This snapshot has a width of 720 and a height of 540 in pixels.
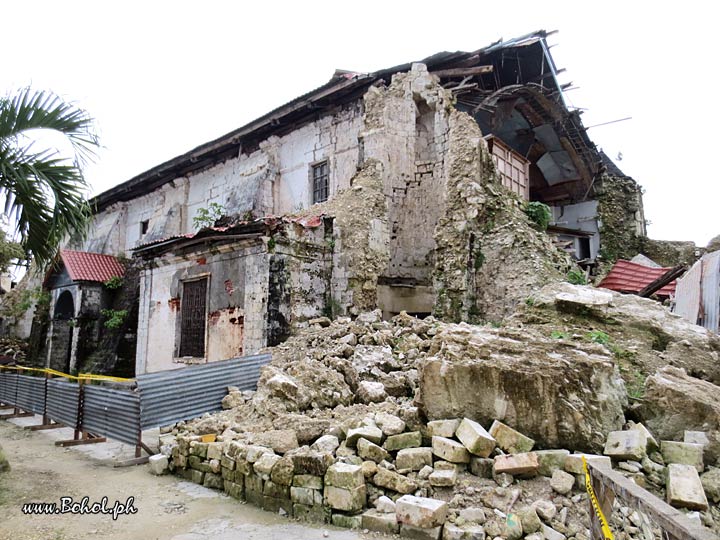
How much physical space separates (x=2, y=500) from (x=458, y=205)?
9.23 m

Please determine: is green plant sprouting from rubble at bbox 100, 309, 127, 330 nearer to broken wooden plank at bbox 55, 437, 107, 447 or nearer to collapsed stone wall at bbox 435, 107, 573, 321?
broken wooden plank at bbox 55, 437, 107, 447

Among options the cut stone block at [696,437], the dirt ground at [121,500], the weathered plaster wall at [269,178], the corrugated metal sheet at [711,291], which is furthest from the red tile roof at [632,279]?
the dirt ground at [121,500]

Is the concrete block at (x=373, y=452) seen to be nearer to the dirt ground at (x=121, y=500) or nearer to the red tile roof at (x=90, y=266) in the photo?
the dirt ground at (x=121, y=500)

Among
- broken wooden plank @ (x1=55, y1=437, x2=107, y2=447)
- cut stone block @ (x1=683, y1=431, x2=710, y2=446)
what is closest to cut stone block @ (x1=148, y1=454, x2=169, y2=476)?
broken wooden plank @ (x1=55, y1=437, x2=107, y2=447)

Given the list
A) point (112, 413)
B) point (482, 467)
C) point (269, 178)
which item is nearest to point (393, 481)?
point (482, 467)

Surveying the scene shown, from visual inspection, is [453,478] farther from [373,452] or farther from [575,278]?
[575,278]

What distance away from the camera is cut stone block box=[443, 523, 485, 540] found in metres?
3.43

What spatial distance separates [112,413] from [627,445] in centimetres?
605

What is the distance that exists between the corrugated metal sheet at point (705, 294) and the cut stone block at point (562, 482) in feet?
13.4

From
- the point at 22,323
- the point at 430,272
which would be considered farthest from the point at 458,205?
the point at 22,323

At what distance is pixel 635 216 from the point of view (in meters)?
18.6

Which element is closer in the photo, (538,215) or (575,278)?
(575,278)

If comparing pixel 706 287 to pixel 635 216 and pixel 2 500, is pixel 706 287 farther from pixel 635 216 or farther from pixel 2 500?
pixel 635 216

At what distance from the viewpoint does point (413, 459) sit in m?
4.25
